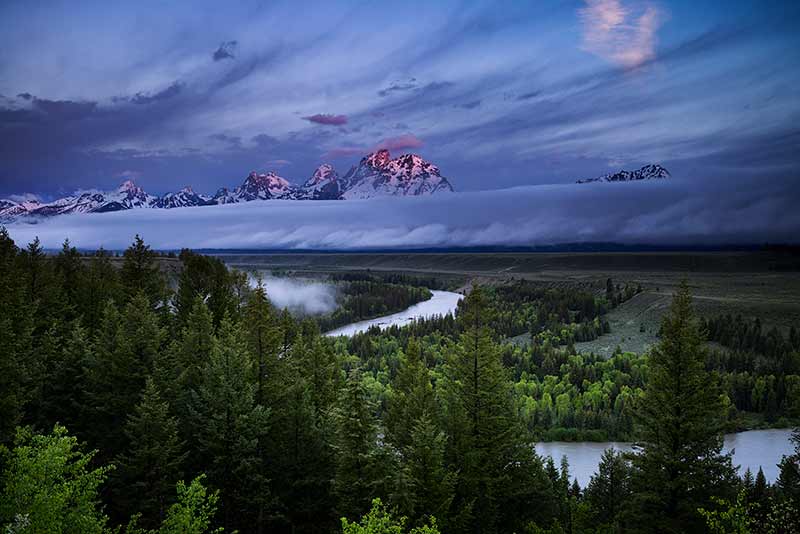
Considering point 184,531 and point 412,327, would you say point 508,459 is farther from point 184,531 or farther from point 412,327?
point 412,327

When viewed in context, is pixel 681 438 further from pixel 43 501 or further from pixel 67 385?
pixel 67 385

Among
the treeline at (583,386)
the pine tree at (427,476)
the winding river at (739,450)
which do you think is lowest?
the winding river at (739,450)

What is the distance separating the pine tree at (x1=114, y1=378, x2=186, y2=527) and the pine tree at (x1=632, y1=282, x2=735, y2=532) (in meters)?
27.4

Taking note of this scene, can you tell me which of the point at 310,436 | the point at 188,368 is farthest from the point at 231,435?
the point at 188,368

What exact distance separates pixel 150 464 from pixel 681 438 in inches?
1227

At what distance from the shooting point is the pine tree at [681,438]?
30.3 m

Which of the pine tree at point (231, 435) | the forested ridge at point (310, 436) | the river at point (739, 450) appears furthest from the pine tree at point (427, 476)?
the river at point (739, 450)

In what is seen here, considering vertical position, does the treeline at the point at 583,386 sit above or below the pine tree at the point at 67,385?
below

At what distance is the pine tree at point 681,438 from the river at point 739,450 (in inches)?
1950

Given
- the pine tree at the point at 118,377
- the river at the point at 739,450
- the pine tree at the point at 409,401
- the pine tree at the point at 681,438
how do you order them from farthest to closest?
the river at the point at 739,450, the pine tree at the point at 409,401, the pine tree at the point at 118,377, the pine tree at the point at 681,438

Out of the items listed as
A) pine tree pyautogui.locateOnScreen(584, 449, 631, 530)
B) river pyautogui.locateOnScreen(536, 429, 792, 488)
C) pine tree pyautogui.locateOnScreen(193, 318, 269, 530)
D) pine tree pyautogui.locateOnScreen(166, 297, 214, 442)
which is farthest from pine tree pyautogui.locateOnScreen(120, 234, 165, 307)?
river pyautogui.locateOnScreen(536, 429, 792, 488)

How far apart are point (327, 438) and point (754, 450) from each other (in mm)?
86585

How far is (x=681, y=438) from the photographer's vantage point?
3067cm

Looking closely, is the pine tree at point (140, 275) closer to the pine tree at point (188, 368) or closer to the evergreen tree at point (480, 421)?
the pine tree at point (188, 368)
